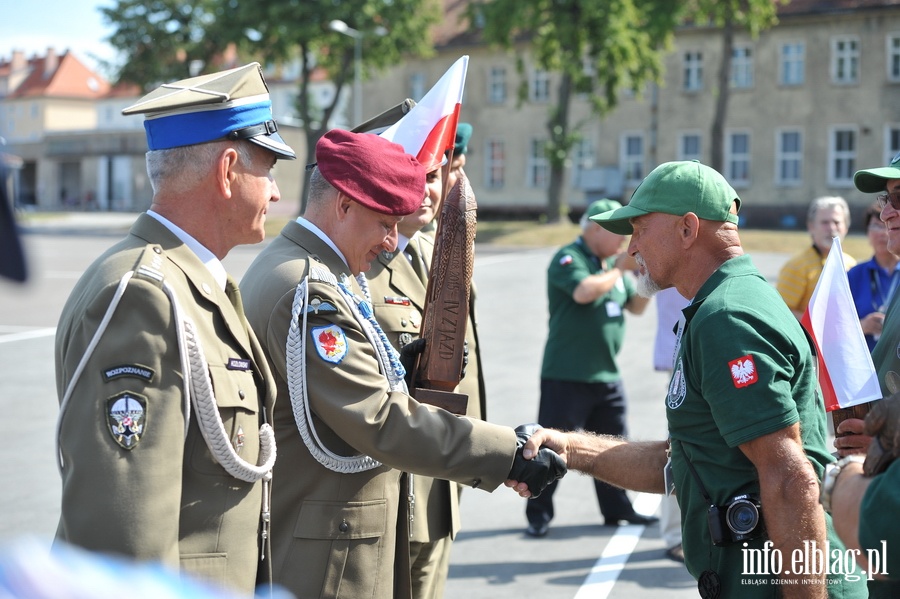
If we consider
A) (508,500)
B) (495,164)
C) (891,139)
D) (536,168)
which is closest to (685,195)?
(508,500)

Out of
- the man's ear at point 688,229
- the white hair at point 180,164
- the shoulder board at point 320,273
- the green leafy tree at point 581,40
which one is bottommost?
the shoulder board at point 320,273

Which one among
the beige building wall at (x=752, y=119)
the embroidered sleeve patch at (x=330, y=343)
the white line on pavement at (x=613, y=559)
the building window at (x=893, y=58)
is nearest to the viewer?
the embroidered sleeve patch at (x=330, y=343)

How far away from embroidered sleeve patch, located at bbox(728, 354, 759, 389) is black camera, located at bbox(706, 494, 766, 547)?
0.35 m

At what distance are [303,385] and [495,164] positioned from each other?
1788 inches

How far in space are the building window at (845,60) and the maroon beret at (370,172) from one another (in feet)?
134

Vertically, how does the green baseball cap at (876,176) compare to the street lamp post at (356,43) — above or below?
below

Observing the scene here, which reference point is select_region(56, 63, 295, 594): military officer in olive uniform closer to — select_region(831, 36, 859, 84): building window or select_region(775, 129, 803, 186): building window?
select_region(775, 129, 803, 186): building window

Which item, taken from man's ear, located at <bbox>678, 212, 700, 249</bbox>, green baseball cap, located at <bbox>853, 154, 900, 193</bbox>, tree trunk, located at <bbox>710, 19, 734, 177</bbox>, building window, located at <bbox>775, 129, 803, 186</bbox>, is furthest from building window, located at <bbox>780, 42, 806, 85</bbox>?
man's ear, located at <bbox>678, 212, 700, 249</bbox>

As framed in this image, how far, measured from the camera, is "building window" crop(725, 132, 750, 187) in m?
41.8

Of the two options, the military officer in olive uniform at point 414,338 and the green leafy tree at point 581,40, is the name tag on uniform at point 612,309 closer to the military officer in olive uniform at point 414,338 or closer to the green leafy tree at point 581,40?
the military officer in olive uniform at point 414,338

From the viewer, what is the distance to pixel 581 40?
33500 mm

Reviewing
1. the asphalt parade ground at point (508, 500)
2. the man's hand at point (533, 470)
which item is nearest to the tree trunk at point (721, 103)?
the asphalt parade ground at point (508, 500)

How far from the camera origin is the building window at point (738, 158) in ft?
137

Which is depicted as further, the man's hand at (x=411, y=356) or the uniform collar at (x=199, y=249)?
the man's hand at (x=411, y=356)
